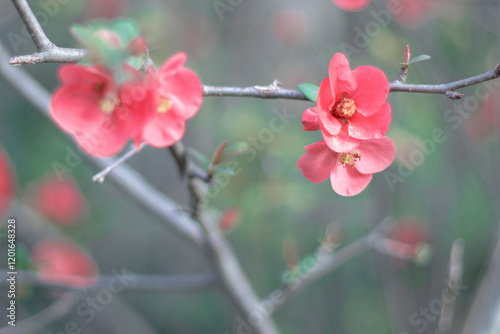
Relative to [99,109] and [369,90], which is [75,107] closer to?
[99,109]

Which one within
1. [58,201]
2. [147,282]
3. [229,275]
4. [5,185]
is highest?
[229,275]

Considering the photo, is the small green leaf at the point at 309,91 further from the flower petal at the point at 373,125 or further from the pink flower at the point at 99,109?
the pink flower at the point at 99,109

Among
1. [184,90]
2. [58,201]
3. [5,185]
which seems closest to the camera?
[184,90]

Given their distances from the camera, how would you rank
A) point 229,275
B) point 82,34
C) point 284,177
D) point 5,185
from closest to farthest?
1. point 82,34
2. point 229,275
3. point 284,177
4. point 5,185

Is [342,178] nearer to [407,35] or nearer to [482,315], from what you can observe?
[482,315]

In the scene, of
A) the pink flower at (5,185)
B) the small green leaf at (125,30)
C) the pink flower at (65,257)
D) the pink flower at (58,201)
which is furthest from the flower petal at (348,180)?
the pink flower at (58,201)

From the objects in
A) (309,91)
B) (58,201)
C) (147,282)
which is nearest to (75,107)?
(309,91)

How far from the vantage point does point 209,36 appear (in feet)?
6.64

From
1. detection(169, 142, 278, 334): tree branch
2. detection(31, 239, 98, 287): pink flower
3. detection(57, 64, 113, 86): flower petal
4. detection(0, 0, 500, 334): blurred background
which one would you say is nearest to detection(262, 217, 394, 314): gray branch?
detection(169, 142, 278, 334): tree branch

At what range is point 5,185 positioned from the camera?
155 cm

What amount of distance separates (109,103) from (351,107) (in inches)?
13.0

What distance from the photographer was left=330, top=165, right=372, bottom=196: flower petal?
0.62 m

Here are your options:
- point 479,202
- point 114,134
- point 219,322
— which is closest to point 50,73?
point 219,322

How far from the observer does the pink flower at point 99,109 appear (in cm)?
52
